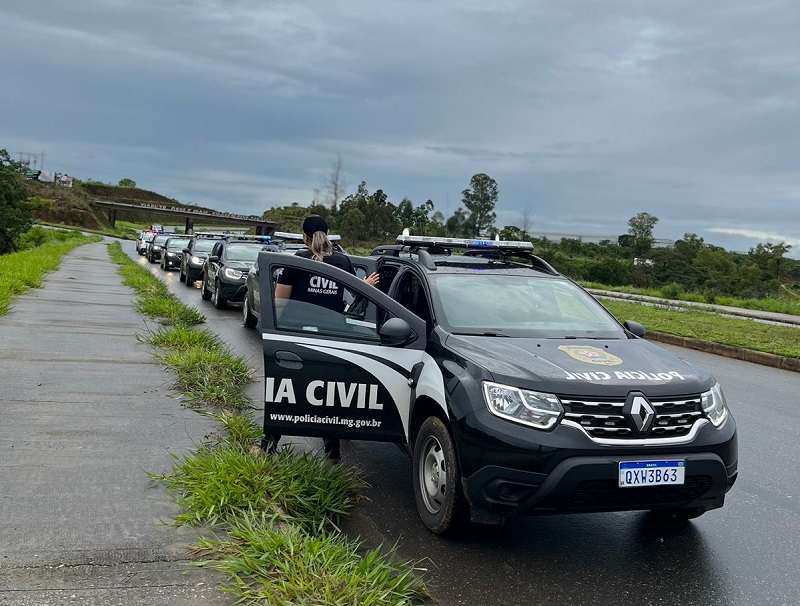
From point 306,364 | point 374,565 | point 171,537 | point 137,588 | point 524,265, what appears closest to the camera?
point 137,588

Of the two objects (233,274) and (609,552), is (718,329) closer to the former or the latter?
(233,274)

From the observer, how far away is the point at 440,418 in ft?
13.9

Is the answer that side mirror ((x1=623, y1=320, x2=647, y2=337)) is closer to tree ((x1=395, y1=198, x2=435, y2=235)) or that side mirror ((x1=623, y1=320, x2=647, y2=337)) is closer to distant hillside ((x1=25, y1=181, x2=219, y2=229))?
tree ((x1=395, y1=198, x2=435, y2=235))

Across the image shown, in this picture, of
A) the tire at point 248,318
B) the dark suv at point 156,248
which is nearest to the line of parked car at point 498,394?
the tire at point 248,318

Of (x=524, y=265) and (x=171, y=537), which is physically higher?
(x=524, y=265)

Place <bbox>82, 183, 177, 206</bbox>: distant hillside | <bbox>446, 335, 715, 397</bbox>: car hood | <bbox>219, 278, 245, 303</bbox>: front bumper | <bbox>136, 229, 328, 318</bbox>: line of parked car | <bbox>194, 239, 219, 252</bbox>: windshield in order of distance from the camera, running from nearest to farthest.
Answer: <bbox>446, 335, 715, 397</bbox>: car hood, <bbox>136, 229, 328, 318</bbox>: line of parked car, <bbox>219, 278, 245, 303</bbox>: front bumper, <bbox>194, 239, 219, 252</bbox>: windshield, <bbox>82, 183, 177, 206</bbox>: distant hillside

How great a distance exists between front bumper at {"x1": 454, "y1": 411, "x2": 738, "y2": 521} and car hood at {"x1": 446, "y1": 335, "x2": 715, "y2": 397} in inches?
9.6

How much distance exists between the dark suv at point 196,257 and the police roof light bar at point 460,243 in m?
16.6

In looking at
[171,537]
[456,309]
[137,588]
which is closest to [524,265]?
[456,309]

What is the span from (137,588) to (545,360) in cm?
239

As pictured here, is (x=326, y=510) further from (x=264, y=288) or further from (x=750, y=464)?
(x=750, y=464)

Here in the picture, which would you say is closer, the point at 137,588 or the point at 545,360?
the point at 137,588

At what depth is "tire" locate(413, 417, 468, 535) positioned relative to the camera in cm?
404

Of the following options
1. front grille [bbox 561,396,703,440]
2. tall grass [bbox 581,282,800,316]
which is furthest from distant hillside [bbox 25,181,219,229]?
front grille [bbox 561,396,703,440]
